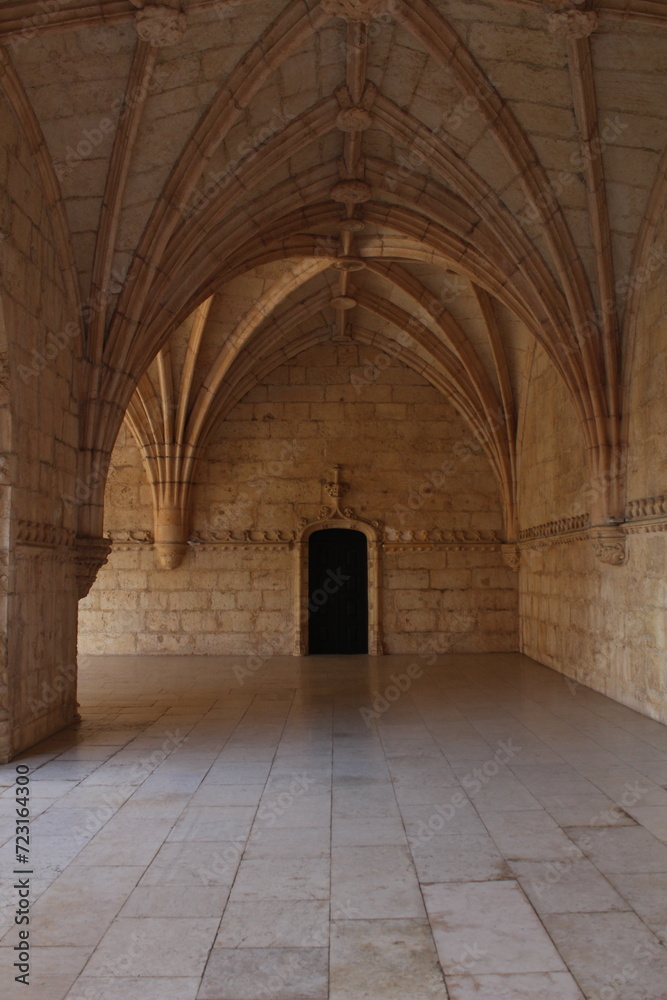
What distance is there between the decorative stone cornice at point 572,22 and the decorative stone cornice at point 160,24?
2.39m

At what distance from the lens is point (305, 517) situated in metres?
11.8

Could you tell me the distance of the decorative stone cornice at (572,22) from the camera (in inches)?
207

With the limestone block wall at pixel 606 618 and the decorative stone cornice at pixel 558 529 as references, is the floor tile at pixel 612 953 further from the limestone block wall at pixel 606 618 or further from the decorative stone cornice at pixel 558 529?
the decorative stone cornice at pixel 558 529

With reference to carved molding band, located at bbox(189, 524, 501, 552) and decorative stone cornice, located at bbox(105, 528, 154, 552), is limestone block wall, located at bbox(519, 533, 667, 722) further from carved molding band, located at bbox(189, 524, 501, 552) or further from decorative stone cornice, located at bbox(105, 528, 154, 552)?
decorative stone cornice, located at bbox(105, 528, 154, 552)

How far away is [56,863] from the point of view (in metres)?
3.51

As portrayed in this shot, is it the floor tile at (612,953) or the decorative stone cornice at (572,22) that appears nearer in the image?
the floor tile at (612,953)

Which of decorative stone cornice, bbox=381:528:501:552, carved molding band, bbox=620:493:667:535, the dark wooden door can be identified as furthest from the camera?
the dark wooden door

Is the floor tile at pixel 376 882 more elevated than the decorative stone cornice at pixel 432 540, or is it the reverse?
the decorative stone cornice at pixel 432 540

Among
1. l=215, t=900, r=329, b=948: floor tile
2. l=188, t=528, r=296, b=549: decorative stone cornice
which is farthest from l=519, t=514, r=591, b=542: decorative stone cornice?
l=215, t=900, r=329, b=948: floor tile

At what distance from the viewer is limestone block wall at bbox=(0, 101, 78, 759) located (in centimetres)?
534

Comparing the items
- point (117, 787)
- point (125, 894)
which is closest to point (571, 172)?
point (117, 787)

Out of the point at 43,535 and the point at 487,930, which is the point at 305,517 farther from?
the point at 487,930

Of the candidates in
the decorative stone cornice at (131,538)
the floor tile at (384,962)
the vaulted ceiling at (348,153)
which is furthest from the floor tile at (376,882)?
the decorative stone cornice at (131,538)

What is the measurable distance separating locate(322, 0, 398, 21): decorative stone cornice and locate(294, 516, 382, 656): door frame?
714 centimetres
